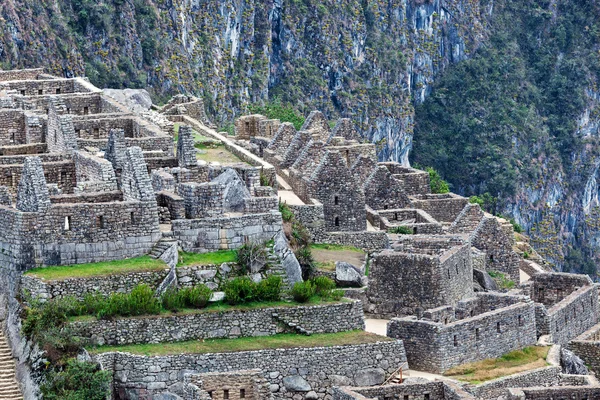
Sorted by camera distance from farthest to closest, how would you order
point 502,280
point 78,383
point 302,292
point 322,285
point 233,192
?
1. point 502,280
2. point 233,192
3. point 322,285
4. point 302,292
5. point 78,383

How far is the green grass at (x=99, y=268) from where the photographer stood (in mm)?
43312

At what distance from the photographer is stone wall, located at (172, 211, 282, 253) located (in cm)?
4538

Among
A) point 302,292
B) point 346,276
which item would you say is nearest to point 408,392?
point 302,292

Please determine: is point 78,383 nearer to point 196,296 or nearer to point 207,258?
point 196,296

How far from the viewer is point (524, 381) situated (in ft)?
157

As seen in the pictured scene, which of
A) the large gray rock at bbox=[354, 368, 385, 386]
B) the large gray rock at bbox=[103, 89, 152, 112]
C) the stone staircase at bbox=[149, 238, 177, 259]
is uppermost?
the large gray rock at bbox=[103, 89, 152, 112]

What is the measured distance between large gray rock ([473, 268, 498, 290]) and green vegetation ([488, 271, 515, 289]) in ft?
3.07

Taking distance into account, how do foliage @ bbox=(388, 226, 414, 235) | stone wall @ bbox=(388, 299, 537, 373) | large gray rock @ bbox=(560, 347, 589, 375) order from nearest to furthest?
stone wall @ bbox=(388, 299, 537, 373) < large gray rock @ bbox=(560, 347, 589, 375) < foliage @ bbox=(388, 226, 414, 235)

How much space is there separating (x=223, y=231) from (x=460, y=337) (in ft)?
22.1

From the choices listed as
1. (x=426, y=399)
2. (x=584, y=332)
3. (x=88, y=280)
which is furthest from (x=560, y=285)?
(x=88, y=280)

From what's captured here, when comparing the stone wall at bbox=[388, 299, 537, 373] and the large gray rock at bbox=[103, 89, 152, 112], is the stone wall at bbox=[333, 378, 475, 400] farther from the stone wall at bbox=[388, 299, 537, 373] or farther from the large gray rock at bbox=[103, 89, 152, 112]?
the large gray rock at bbox=[103, 89, 152, 112]

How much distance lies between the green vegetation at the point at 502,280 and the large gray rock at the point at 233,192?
11742mm

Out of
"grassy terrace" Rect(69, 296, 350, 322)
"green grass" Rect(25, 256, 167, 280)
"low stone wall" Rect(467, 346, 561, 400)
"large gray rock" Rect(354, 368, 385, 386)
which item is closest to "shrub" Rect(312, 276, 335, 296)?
"grassy terrace" Rect(69, 296, 350, 322)

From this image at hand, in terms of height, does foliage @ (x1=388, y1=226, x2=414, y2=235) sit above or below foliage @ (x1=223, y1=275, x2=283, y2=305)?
above
